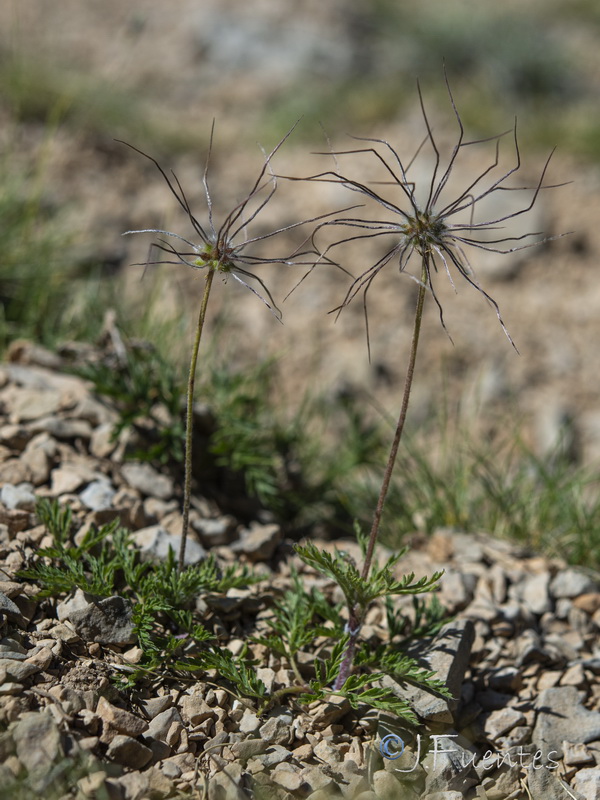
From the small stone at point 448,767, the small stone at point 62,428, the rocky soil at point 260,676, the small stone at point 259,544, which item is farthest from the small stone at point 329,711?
the small stone at point 62,428

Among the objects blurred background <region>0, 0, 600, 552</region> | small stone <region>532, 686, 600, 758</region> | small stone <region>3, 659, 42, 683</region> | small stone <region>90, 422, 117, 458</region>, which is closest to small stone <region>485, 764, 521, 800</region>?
small stone <region>532, 686, 600, 758</region>

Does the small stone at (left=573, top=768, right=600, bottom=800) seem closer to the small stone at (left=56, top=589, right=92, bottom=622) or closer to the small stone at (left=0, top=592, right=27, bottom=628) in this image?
the small stone at (left=56, top=589, right=92, bottom=622)

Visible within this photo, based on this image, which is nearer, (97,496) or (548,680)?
(548,680)

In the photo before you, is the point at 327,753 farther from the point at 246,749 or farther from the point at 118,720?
the point at 118,720

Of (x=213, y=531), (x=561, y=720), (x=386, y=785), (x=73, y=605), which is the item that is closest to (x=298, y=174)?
(x=213, y=531)

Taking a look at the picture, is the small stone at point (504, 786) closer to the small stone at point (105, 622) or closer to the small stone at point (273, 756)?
the small stone at point (273, 756)

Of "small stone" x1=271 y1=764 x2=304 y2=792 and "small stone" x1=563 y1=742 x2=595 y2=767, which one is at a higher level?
"small stone" x1=563 y1=742 x2=595 y2=767

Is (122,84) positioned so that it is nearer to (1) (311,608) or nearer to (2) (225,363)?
(2) (225,363)
